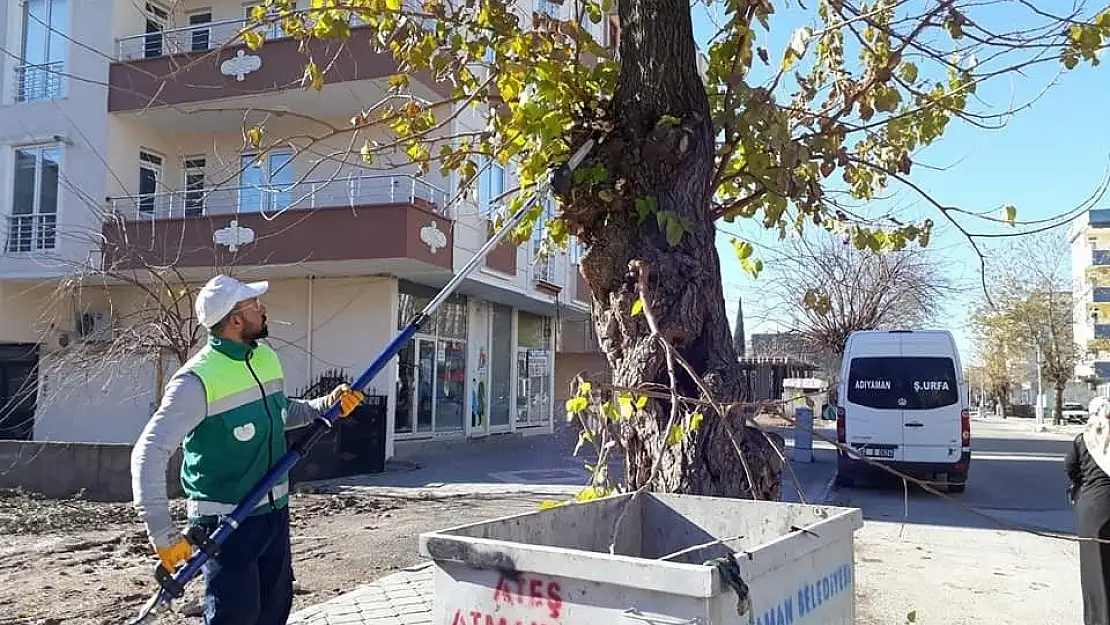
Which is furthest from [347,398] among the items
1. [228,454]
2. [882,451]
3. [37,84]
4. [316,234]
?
[37,84]

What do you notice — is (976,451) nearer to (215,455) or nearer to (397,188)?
(397,188)

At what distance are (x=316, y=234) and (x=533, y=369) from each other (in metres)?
9.92

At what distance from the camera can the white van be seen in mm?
14305

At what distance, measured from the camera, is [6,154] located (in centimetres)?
1942

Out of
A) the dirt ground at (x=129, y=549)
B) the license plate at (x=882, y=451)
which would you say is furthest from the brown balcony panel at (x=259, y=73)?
the license plate at (x=882, y=451)

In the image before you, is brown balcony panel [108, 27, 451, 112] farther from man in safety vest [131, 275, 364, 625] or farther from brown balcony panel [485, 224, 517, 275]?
man in safety vest [131, 275, 364, 625]

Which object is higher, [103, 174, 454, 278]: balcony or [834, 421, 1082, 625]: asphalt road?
[103, 174, 454, 278]: balcony

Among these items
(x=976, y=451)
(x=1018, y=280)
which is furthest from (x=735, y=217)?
(x=1018, y=280)

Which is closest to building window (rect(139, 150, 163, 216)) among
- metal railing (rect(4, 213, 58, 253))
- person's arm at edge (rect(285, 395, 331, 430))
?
metal railing (rect(4, 213, 58, 253))

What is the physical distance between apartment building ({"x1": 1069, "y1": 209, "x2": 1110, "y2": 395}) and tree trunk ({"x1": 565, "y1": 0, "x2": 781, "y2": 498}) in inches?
1805

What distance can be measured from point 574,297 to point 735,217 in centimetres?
2043

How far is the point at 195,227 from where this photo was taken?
16875 mm

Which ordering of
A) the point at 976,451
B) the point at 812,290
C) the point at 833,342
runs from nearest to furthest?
the point at 812,290 → the point at 976,451 → the point at 833,342

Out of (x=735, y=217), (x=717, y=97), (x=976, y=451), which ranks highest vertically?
(x=717, y=97)
